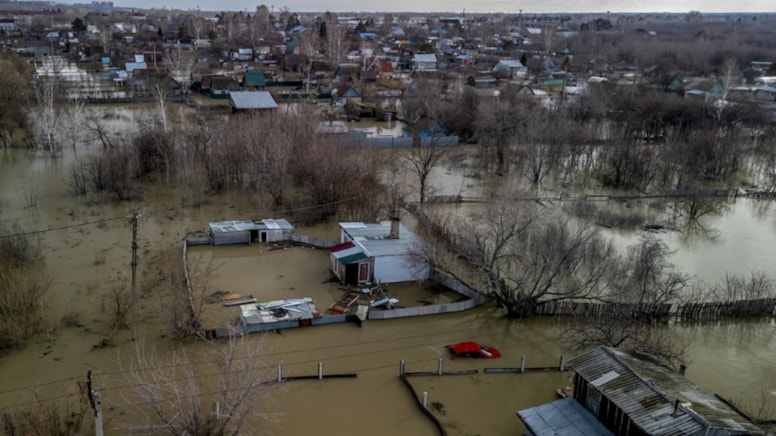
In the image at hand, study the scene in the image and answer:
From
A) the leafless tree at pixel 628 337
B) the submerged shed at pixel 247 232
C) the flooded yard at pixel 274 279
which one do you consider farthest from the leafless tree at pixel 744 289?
the submerged shed at pixel 247 232

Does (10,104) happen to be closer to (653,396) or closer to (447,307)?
(447,307)

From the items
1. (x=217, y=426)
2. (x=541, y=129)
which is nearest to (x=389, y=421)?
(x=217, y=426)

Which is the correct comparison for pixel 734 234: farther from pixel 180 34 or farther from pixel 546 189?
pixel 180 34

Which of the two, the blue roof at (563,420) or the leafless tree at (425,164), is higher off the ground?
the leafless tree at (425,164)

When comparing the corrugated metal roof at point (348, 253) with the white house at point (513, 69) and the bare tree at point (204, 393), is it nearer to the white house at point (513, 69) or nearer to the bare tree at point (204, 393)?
the bare tree at point (204, 393)

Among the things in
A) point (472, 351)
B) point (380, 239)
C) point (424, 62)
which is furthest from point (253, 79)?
point (472, 351)

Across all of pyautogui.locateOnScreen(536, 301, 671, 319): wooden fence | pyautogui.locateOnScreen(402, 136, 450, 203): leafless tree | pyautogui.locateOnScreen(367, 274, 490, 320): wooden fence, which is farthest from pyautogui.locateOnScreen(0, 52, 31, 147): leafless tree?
pyautogui.locateOnScreen(536, 301, 671, 319): wooden fence
